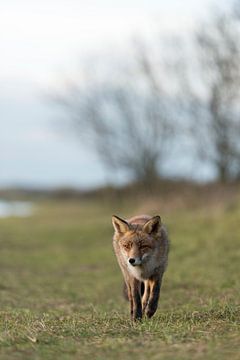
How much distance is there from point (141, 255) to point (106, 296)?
5755 millimetres

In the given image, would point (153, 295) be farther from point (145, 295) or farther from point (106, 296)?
point (106, 296)

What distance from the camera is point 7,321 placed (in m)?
8.52

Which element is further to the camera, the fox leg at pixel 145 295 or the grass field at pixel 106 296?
the fox leg at pixel 145 295

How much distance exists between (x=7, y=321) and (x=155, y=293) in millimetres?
1897

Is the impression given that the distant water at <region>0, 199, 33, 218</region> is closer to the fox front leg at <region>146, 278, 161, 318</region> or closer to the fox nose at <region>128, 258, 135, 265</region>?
the fox front leg at <region>146, 278, 161, 318</region>

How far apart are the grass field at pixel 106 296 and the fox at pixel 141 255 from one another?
0.31m

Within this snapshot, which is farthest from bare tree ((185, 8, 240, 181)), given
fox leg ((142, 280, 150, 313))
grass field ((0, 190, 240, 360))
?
fox leg ((142, 280, 150, 313))

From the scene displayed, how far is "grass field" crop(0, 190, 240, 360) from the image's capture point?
20.9 feet

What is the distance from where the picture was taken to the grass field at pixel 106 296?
6.38 m

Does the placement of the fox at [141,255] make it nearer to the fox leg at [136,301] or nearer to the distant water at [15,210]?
the fox leg at [136,301]

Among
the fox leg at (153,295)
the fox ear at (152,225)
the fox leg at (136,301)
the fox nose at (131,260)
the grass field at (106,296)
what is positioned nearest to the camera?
the grass field at (106,296)

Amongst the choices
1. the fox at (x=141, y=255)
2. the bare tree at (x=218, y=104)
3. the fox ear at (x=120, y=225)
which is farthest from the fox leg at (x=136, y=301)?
the bare tree at (x=218, y=104)

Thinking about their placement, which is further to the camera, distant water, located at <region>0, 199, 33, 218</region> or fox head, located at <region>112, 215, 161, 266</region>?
distant water, located at <region>0, 199, 33, 218</region>

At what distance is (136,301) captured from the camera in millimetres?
8422
